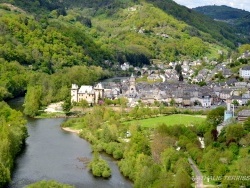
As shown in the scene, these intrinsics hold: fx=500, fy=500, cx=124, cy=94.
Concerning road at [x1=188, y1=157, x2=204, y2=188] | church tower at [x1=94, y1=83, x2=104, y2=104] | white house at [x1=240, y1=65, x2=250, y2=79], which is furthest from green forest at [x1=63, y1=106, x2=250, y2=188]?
white house at [x1=240, y1=65, x2=250, y2=79]

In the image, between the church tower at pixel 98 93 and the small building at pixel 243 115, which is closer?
the small building at pixel 243 115

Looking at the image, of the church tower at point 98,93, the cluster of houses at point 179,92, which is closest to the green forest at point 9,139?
the church tower at point 98,93

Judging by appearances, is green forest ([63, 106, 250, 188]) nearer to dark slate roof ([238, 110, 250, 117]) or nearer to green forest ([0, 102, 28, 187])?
dark slate roof ([238, 110, 250, 117])

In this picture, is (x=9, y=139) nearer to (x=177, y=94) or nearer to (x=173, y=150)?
(x=173, y=150)

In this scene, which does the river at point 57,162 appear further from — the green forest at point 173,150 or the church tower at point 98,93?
the church tower at point 98,93

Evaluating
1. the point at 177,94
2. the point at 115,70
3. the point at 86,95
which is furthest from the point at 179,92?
the point at 115,70

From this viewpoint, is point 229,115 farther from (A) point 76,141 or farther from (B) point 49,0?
(B) point 49,0
